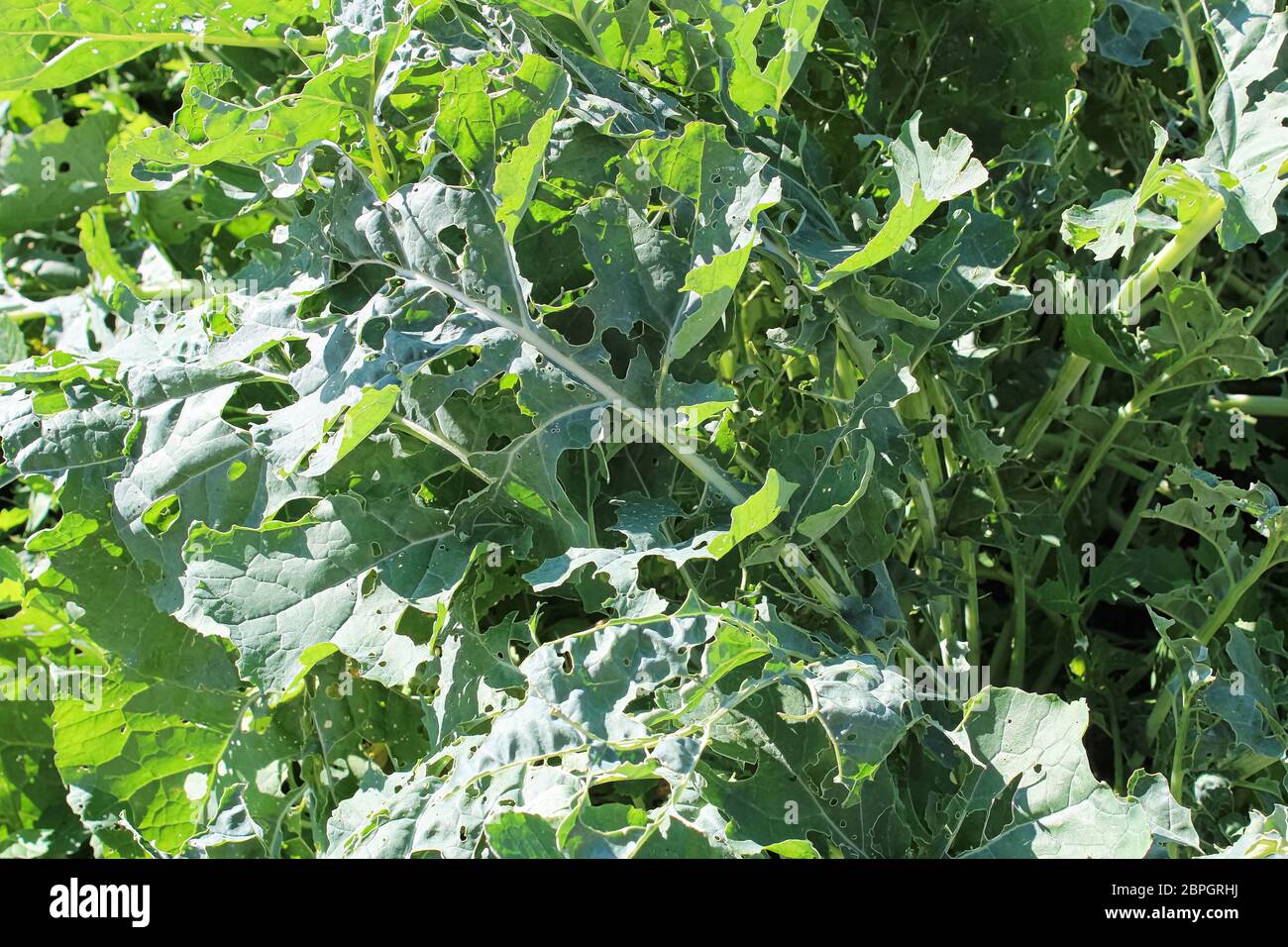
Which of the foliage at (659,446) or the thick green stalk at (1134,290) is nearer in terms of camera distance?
the foliage at (659,446)

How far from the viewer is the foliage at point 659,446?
4.79 feet

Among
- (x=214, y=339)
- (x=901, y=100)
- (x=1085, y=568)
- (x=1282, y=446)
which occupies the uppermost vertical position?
(x=901, y=100)

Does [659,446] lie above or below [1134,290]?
below

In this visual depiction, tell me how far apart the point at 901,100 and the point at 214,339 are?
1.25 metres

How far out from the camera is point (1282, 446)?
2.23 m

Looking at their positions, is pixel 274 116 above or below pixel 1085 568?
above

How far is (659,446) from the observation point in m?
1.82

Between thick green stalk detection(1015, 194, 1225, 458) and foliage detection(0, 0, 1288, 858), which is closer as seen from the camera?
foliage detection(0, 0, 1288, 858)

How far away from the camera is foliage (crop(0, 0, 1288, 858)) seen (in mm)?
1461
